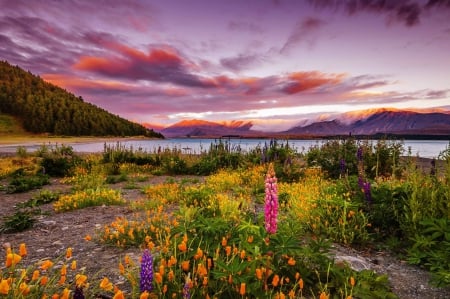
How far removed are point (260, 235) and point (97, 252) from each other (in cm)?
287

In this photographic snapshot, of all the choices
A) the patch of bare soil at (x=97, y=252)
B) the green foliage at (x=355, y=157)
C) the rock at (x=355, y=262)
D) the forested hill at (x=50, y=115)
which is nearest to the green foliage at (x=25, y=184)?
the patch of bare soil at (x=97, y=252)

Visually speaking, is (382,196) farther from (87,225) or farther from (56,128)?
(56,128)

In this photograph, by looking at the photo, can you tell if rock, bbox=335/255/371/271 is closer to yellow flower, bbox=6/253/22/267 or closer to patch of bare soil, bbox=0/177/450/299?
patch of bare soil, bbox=0/177/450/299

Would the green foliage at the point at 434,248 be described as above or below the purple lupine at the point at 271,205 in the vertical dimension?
below

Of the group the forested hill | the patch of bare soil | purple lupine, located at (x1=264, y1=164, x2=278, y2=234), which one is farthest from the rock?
the forested hill

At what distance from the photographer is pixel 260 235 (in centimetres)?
349

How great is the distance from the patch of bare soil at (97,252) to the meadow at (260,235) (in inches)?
5.4

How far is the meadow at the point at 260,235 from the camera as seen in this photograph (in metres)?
2.80

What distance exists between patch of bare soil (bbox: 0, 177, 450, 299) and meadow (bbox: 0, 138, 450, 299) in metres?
0.14

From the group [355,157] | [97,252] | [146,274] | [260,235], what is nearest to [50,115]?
[355,157]

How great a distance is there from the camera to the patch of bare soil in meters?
3.99

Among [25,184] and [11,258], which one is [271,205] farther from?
[25,184]

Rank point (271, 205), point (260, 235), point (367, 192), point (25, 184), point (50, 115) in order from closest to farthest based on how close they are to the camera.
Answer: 1. point (271, 205)
2. point (260, 235)
3. point (367, 192)
4. point (25, 184)
5. point (50, 115)

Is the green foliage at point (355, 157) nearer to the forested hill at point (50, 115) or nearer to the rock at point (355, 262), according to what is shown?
the rock at point (355, 262)
